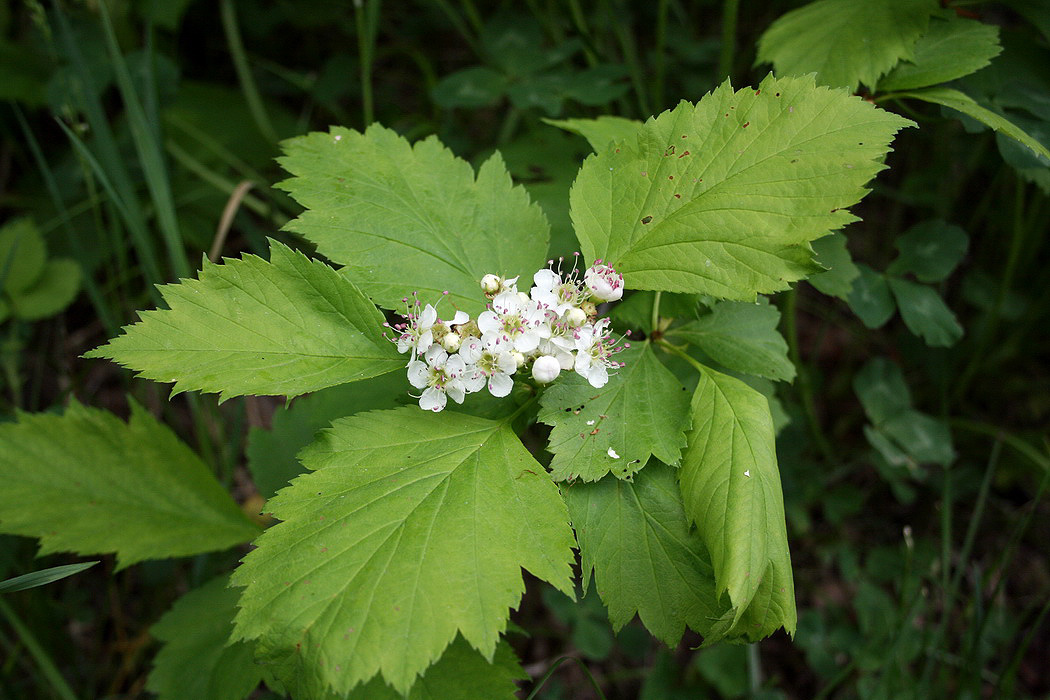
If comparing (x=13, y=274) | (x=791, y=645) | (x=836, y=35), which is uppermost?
(x=836, y=35)

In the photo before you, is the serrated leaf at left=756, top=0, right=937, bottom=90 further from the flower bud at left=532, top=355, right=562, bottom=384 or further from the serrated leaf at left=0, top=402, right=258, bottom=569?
the serrated leaf at left=0, top=402, right=258, bottom=569

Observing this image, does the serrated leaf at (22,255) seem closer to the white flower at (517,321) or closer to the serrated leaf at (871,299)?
the white flower at (517,321)

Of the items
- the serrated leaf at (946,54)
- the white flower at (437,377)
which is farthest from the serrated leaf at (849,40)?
the white flower at (437,377)

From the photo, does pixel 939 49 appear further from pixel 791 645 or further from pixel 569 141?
pixel 791 645

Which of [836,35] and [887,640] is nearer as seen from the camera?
[836,35]

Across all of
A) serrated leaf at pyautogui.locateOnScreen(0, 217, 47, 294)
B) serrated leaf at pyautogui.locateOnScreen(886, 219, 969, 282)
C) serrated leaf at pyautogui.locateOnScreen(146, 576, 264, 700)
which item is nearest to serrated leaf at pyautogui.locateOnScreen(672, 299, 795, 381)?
serrated leaf at pyautogui.locateOnScreen(886, 219, 969, 282)

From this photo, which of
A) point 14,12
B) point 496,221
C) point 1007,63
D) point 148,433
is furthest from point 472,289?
point 14,12
